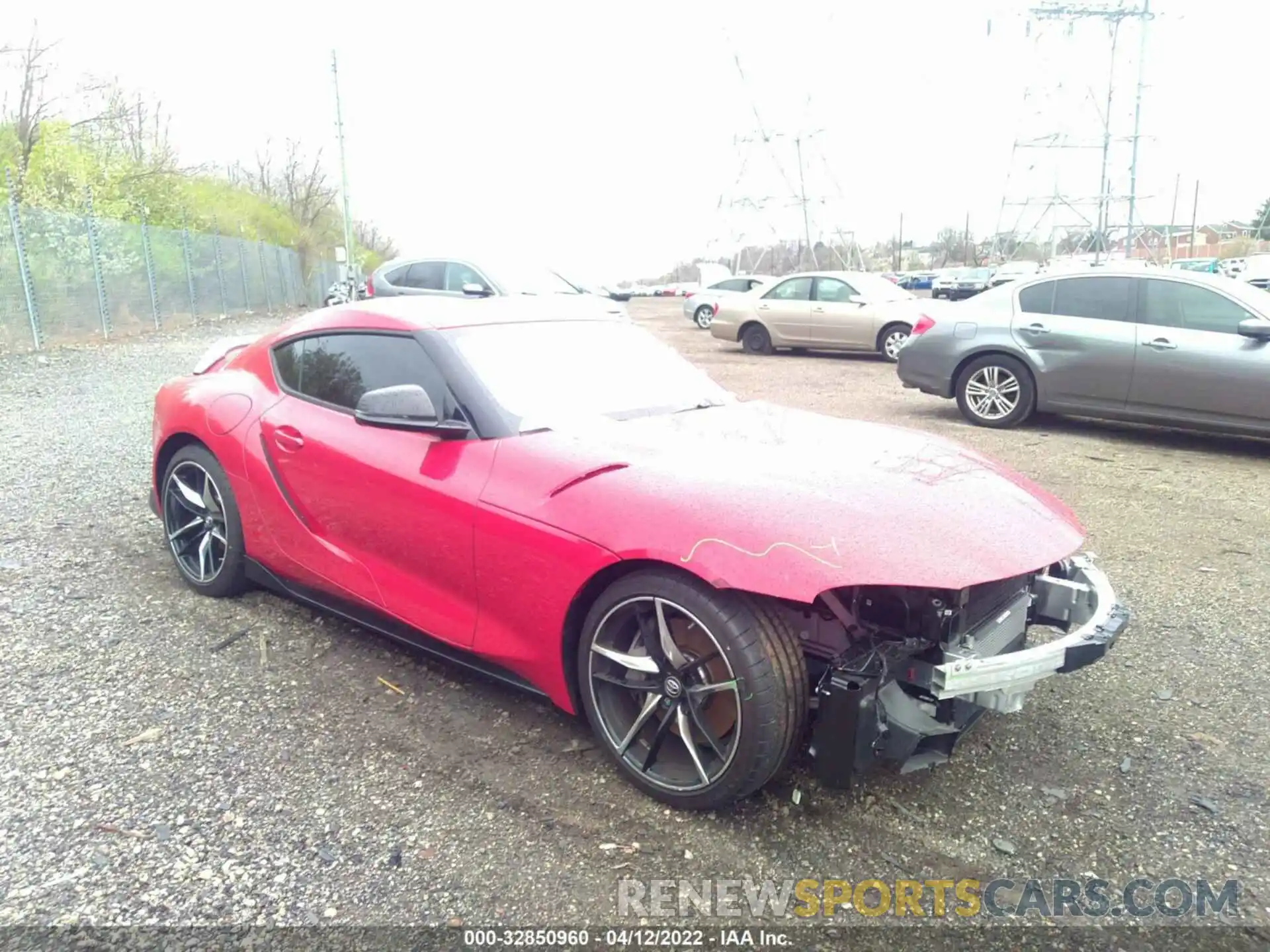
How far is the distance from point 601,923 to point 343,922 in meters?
0.63

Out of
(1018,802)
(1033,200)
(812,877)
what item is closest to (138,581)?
(812,877)

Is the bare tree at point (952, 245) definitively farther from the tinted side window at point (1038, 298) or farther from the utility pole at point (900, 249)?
the tinted side window at point (1038, 298)

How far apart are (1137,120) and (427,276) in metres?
40.9

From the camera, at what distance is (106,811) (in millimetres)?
2650

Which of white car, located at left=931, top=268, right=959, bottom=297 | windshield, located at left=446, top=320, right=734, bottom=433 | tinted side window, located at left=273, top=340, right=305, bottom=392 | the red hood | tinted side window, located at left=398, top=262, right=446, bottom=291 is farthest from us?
white car, located at left=931, top=268, right=959, bottom=297

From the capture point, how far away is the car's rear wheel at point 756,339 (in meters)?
16.5

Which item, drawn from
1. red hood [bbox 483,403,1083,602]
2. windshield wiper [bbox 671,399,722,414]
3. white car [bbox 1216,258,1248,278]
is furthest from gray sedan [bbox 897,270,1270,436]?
white car [bbox 1216,258,1248,278]

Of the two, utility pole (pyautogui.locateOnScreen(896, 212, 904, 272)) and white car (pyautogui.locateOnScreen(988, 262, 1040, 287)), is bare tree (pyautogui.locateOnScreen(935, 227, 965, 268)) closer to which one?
utility pole (pyautogui.locateOnScreen(896, 212, 904, 272))

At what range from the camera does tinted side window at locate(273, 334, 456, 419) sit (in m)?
3.40

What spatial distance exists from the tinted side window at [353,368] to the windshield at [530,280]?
958 centimetres

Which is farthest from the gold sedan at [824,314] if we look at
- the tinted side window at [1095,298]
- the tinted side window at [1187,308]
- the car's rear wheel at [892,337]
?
the tinted side window at [1187,308]

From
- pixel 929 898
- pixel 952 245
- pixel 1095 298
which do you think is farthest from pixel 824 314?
pixel 952 245

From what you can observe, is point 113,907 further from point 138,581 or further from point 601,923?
point 138,581

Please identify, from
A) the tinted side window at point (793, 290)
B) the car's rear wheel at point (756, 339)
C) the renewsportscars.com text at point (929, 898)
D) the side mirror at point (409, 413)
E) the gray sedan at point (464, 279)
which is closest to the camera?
the renewsportscars.com text at point (929, 898)
